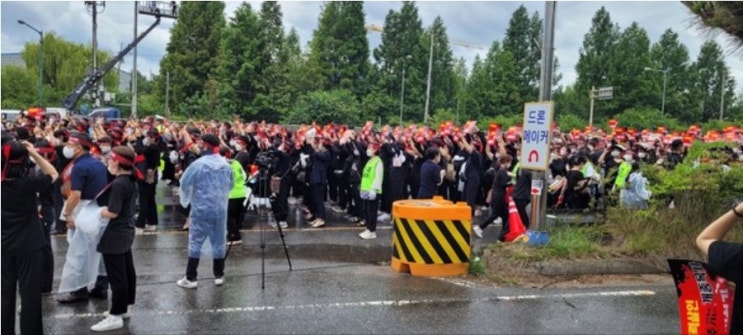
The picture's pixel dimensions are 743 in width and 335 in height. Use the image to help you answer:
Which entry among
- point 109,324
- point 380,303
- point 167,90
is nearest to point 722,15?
point 380,303

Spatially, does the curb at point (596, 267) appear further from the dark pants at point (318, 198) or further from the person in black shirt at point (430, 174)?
the dark pants at point (318, 198)

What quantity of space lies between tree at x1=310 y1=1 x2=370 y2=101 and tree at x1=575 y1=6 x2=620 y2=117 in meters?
19.3

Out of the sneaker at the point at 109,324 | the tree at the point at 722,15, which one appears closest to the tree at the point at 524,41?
the tree at the point at 722,15

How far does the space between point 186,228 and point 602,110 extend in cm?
4995

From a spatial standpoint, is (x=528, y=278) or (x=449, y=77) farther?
(x=449, y=77)

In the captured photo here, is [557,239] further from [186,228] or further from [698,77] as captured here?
[698,77]

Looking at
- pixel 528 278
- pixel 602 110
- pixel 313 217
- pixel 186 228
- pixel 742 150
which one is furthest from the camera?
pixel 602 110

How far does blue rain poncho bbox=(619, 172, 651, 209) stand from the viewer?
946cm

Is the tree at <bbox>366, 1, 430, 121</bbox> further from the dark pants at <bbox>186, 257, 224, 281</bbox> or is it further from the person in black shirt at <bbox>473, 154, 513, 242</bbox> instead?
the dark pants at <bbox>186, 257, 224, 281</bbox>

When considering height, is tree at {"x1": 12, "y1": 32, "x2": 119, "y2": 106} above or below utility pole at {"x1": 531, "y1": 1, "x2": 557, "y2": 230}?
above

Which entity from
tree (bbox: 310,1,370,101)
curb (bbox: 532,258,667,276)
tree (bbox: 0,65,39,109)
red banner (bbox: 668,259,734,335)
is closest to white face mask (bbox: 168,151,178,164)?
curb (bbox: 532,258,667,276)

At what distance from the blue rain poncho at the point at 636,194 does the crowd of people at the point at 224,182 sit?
0.02m

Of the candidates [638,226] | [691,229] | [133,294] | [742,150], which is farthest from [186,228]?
[742,150]

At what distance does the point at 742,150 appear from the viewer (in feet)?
40.3
